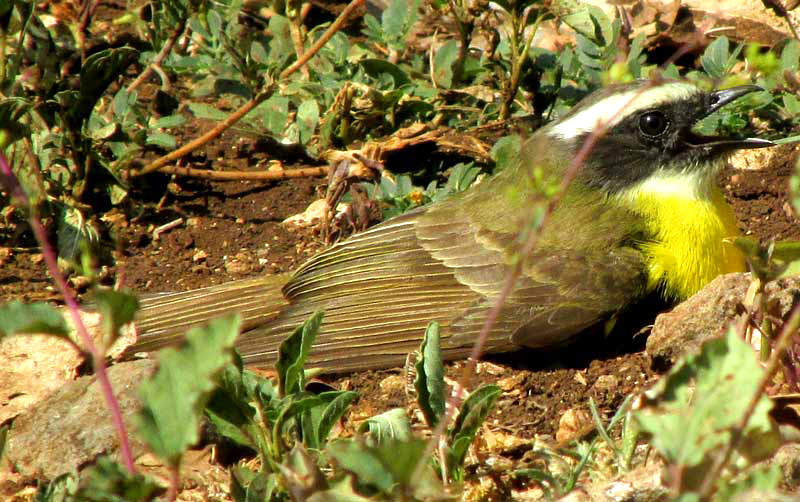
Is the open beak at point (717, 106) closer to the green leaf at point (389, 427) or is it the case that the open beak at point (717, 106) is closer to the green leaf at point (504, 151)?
the green leaf at point (504, 151)

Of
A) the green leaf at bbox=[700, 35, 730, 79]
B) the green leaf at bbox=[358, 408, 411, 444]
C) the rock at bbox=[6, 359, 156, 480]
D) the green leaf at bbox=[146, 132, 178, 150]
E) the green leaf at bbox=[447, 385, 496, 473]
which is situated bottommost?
the rock at bbox=[6, 359, 156, 480]

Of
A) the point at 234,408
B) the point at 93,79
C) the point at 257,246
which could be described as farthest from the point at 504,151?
the point at 234,408

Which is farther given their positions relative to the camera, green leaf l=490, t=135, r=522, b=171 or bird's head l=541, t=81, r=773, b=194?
green leaf l=490, t=135, r=522, b=171

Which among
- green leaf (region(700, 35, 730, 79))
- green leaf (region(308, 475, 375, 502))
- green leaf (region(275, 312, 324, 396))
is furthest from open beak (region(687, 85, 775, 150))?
green leaf (region(308, 475, 375, 502))

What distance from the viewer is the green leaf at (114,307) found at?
2635mm

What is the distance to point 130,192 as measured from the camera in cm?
705

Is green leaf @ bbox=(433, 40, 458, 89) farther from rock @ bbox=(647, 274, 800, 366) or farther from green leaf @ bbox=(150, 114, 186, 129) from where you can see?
rock @ bbox=(647, 274, 800, 366)

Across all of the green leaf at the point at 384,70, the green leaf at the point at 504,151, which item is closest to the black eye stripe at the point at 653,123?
the green leaf at the point at 504,151

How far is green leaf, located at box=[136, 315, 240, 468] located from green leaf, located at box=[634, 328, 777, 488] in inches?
37.3

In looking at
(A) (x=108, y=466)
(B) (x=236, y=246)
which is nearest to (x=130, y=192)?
(B) (x=236, y=246)

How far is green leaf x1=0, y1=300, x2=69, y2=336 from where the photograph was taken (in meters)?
2.60

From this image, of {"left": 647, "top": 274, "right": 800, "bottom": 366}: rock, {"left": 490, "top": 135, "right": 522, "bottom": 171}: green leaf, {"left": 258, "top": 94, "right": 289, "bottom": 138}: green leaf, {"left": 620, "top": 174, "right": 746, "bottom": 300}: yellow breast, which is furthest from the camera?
{"left": 258, "top": 94, "right": 289, "bottom": 138}: green leaf

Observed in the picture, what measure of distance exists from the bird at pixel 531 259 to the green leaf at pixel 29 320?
283cm

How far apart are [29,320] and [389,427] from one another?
1.50 m
